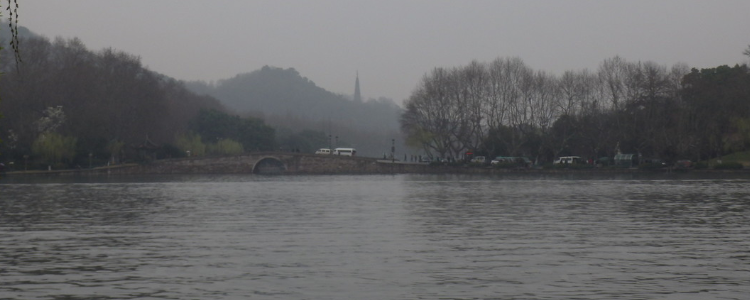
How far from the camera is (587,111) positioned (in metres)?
108

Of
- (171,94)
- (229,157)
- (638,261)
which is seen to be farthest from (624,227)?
(171,94)

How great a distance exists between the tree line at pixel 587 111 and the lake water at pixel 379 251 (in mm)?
54457

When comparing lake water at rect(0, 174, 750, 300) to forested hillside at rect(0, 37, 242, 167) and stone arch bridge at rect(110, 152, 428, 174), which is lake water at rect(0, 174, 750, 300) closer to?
forested hillside at rect(0, 37, 242, 167)

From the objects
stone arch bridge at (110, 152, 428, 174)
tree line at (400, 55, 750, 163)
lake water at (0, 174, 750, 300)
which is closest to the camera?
lake water at (0, 174, 750, 300)

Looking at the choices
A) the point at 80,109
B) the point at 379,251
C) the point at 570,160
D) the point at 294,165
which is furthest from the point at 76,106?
the point at 379,251

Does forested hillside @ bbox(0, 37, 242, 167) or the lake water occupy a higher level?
forested hillside @ bbox(0, 37, 242, 167)

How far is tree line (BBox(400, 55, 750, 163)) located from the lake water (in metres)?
54.5

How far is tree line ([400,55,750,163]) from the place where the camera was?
98.1 m

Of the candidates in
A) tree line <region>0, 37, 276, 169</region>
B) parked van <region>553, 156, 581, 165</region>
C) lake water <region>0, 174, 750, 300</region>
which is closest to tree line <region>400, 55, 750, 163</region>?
parked van <region>553, 156, 581, 165</region>

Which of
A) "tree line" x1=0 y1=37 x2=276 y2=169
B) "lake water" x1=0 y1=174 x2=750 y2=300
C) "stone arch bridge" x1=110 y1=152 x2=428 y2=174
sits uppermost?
"tree line" x1=0 y1=37 x2=276 y2=169

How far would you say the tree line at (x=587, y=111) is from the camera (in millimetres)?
98125

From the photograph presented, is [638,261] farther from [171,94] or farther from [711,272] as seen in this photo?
[171,94]

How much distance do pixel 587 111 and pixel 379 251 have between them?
8674 centimetres

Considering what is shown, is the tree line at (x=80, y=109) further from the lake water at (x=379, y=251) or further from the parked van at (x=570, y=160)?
the lake water at (x=379, y=251)
